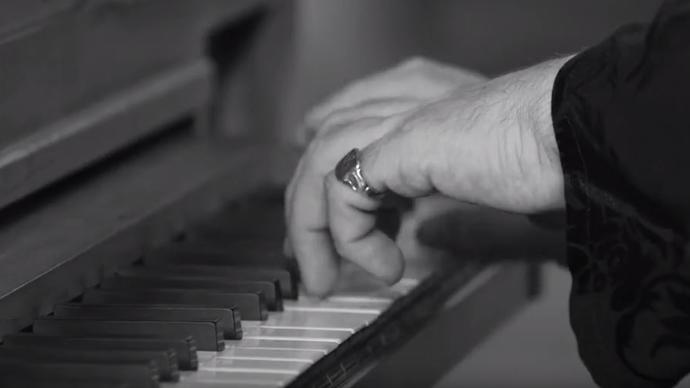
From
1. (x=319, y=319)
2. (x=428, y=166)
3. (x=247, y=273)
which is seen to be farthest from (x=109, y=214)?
(x=428, y=166)

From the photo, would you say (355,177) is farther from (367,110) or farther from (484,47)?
(484,47)

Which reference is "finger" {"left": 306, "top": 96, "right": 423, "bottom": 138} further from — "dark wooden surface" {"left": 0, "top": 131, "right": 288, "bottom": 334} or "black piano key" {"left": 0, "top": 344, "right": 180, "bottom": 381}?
"black piano key" {"left": 0, "top": 344, "right": 180, "bottom": 381}

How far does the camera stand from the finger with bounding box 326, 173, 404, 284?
1236 millimetres

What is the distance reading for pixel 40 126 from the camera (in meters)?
1.33

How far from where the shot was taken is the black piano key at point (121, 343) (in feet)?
3.52

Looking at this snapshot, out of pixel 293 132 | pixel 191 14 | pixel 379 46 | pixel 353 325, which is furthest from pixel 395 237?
pixel 379 46

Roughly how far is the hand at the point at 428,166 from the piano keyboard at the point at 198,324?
0.05 m

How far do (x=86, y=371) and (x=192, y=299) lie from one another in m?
0.23

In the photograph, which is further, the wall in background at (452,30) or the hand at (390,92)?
the wall in background at (452,30)

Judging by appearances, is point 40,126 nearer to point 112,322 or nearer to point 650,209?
point 112,322

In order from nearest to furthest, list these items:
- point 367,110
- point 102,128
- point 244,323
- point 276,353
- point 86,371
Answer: point 86,371, point 276,353, point 244,323, point 367,110, point 102,128

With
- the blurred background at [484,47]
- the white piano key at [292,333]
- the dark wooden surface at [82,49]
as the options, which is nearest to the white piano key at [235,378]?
the white piano key at [292,333]

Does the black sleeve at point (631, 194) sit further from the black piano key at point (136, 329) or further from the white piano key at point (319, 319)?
the black piano key at point (136, 329)

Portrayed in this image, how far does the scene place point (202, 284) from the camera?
1280 millimetres
